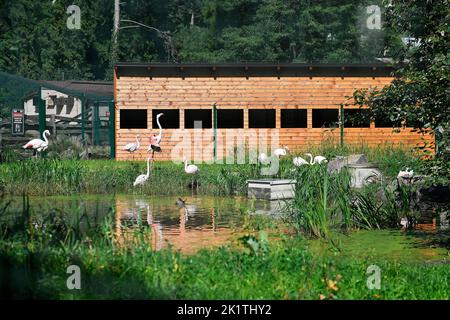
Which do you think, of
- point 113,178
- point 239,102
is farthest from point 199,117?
point 113,178

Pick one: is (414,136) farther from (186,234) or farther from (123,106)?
(186,234)

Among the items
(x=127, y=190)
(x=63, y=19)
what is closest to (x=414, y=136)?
(x=127, y=190)

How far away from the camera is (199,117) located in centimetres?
3650

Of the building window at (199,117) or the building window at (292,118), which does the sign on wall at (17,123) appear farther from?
the building window at (292,118)

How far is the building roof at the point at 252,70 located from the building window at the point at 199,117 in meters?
2.02

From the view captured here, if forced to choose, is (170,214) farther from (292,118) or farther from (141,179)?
(292,118)

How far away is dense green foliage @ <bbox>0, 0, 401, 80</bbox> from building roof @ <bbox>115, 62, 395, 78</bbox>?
42.4 ft

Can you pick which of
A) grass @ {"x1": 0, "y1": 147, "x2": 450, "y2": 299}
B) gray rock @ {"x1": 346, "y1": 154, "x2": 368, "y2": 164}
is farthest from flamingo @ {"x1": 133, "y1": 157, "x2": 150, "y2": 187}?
grass @ {"x1": 0, "y1": 147, "x2": 450, "y2": 299}

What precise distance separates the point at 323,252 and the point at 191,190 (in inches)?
444

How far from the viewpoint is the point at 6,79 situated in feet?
136

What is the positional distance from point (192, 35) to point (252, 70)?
2520cm

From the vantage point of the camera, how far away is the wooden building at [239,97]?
32.1 metres
